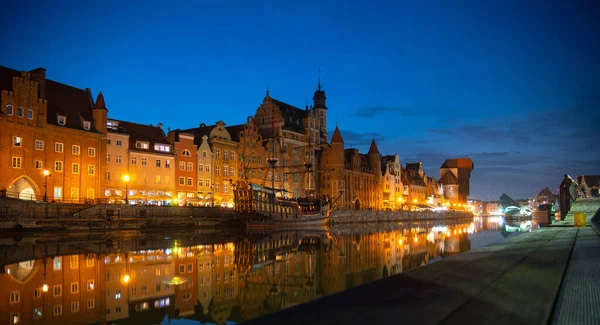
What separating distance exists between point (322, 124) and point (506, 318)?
133m

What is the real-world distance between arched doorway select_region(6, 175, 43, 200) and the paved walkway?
5299 centimetres

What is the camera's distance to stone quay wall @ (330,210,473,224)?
104 metres

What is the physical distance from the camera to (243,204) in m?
72.1

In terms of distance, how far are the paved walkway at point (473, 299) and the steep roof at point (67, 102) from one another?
57.7 metres

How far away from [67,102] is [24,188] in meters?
13.1

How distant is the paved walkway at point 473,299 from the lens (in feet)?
26.9

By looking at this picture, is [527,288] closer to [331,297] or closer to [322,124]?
[331,297]

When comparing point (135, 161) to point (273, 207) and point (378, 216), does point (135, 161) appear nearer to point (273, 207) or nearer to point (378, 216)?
point (273, 207)

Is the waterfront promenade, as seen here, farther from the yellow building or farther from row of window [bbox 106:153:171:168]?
row of window [bbox 106:153:171:168]

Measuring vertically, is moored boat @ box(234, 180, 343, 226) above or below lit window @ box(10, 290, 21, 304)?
above

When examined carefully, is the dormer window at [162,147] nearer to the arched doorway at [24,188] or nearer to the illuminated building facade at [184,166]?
the illuminated building facade at [184,166]

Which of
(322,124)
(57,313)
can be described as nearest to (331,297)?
(57,313)

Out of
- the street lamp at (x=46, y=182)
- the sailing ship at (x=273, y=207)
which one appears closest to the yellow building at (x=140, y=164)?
the street lamp at (x=46, y=182)

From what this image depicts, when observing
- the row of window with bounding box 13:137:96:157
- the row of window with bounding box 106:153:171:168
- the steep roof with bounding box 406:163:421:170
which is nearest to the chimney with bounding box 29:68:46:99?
the row of window with bounding box 13:137:96:157
